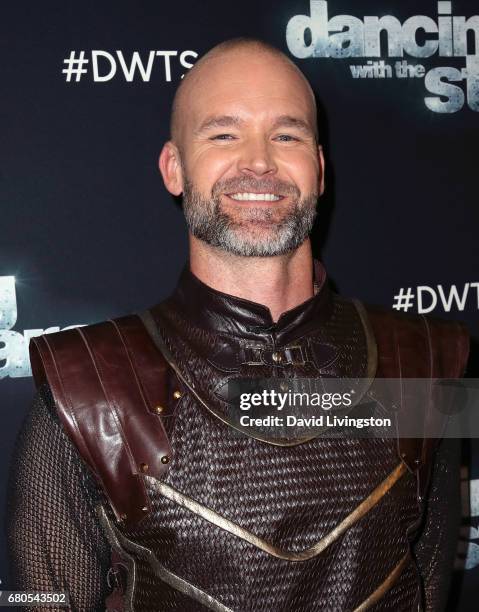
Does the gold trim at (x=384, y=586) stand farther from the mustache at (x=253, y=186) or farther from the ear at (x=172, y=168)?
the ear at (x=172, y=168)

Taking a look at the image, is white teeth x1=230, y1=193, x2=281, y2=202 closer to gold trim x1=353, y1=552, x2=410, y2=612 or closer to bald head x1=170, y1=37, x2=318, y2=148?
bald head x1=170, y1=37, x2=318, y2=148

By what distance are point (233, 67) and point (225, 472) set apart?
0.78 meters

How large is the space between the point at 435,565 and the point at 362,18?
→ 4.41ft

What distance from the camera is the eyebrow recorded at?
4.81ft

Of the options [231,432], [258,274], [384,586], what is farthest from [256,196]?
[384,586]

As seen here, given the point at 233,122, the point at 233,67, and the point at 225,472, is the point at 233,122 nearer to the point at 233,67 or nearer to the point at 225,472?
the point at 233,67

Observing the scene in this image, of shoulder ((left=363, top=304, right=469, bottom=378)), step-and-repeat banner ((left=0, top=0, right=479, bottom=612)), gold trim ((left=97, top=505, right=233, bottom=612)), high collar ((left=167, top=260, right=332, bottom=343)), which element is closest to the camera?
gold trim ((left=97, top=505, right=233, bottom=612))

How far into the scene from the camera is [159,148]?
1862 millimetres

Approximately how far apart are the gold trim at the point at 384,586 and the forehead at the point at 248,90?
2.84 feet

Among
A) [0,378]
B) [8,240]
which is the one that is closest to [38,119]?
[8,240]

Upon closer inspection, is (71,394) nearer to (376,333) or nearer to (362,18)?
(376,333)

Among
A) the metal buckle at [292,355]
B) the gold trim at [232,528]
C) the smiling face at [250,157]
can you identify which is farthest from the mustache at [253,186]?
the gold trim at [232,528]

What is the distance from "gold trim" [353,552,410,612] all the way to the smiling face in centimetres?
62

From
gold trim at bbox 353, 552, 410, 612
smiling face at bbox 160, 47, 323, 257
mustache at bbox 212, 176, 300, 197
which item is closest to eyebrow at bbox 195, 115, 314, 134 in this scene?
smiling face at bbox 160, 47, 323, 257
